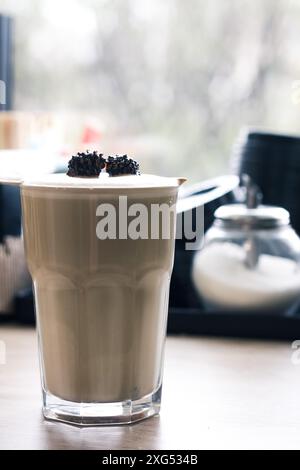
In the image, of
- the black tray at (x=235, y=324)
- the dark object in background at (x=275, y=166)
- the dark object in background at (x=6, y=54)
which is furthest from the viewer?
the dark object in background at (x=6, y=54)

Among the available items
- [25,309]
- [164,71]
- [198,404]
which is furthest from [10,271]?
[164,71]

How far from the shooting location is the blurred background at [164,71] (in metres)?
1.40

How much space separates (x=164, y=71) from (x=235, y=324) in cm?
74

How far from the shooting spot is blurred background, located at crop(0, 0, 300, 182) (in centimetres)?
140

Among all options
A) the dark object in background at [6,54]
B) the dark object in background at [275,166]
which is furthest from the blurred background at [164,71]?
the dark object in background at [275,166]

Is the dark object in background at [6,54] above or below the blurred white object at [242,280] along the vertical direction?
above

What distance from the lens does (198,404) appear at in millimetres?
617

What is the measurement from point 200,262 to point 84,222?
1.20 ft

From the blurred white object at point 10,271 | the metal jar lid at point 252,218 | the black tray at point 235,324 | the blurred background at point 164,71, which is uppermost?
the blurred background at point 164,71

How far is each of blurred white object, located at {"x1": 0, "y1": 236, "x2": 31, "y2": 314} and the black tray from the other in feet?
0.70

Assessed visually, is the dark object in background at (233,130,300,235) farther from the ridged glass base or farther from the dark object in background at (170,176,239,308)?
the ridged glass base

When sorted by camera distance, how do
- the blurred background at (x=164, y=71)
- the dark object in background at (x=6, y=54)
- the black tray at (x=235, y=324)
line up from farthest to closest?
1. the blurred background at (x=164, y=71)
2. the dark object in background at (x=6, y=54)
3. the black tray at (x=235, y=324)

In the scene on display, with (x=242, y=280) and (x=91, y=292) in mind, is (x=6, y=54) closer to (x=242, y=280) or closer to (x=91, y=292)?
(x=242, y=280)

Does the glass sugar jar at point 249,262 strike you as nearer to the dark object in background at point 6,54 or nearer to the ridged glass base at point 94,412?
the ridged glass base at point 94,412
